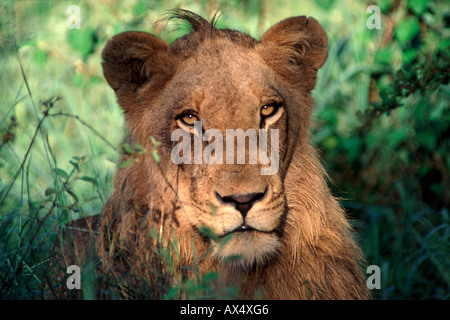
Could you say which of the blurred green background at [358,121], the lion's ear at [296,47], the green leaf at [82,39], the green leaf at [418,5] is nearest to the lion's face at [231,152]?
the lion's ear at [296,47]

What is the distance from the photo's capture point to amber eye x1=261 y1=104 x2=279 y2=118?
314 centimetres

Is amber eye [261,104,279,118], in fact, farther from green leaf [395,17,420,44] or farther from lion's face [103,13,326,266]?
green leaf [395,17,420,44]

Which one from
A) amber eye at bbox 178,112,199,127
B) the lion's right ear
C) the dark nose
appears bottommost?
the dark nose

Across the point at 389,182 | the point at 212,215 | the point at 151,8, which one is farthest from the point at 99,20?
the point at 212,215

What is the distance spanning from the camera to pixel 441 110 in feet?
17.6

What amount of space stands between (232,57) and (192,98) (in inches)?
13.9

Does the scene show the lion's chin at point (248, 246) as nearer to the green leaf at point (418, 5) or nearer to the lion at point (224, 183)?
the lion at point (224, 183)

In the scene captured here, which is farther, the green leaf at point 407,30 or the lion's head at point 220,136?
the green leaf at point 407,30

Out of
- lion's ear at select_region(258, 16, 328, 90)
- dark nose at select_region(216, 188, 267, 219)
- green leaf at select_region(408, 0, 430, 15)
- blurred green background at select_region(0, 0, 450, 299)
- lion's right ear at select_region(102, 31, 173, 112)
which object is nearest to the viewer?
dark nose at select_region(216, 188, 267, 219)

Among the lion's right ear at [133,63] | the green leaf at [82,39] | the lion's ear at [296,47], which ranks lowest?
the lion's right ear at [133,63]

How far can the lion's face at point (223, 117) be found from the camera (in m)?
2.78

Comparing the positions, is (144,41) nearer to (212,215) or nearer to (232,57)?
(232,57)

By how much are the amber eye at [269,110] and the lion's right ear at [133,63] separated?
0.52 meters

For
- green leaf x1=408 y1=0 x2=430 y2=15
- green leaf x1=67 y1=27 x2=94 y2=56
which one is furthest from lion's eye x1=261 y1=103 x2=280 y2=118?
green leaf x1=67 y1=27 x2=94 y2=56
